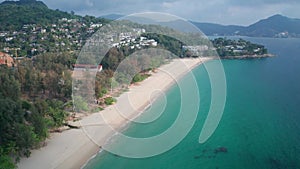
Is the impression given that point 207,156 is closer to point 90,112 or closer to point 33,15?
point 90,112

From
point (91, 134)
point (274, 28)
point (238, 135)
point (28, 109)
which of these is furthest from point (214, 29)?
point (28, 109)

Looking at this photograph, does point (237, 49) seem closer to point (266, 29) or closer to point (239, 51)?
point (239, 51)

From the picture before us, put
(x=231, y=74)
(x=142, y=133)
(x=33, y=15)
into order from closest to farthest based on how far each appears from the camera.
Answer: (x=142, y=133), (x=231, y=74), (x=33, y=15)

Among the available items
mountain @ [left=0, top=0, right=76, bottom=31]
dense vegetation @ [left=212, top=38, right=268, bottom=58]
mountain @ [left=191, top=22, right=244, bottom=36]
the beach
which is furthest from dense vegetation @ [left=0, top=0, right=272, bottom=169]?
mountain @ [left=191, top=22, right=244, bottom=36]

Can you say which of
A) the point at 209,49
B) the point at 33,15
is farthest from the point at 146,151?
the point at 33,15

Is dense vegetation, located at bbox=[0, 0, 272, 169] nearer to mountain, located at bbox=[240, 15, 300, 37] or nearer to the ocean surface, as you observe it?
the ocean surface

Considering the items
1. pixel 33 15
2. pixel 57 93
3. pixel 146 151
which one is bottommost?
pixel 146 151

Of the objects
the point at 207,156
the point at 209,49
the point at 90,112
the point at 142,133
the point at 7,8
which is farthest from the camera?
the point at 7,8
